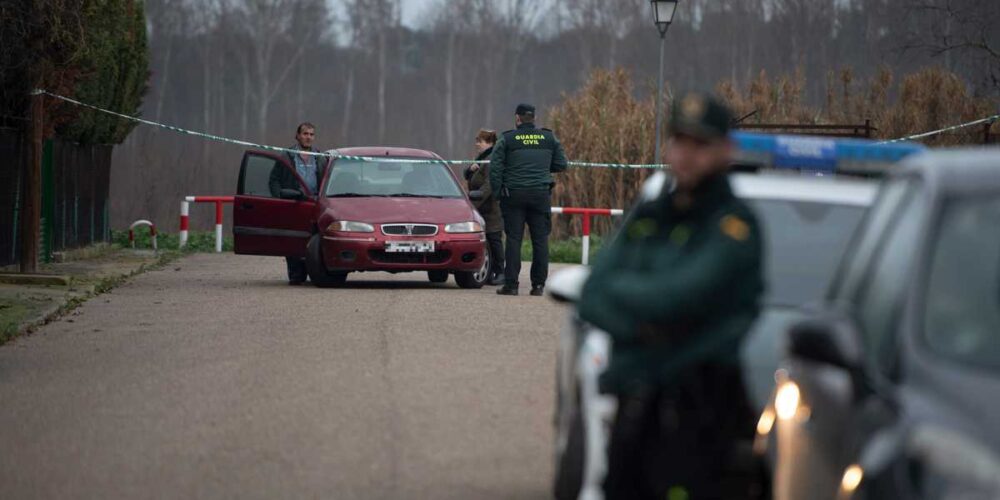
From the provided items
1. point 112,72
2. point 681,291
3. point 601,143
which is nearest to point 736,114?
point 601,143

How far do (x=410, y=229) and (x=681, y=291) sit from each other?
1550cm

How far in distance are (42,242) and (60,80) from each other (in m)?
2.24

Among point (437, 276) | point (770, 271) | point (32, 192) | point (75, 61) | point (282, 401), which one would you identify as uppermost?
point (75, 61)

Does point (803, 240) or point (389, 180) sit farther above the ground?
point (389, 180)

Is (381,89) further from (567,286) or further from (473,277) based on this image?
(567,286)

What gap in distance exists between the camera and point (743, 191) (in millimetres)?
8133

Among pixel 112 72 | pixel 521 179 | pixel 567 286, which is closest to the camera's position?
pixel 567 286

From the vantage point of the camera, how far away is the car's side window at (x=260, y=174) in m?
21.5

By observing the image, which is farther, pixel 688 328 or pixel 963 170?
pixel 688 328

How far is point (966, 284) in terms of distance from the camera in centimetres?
445

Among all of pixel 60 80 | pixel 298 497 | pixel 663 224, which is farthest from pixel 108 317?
pixel 663 224

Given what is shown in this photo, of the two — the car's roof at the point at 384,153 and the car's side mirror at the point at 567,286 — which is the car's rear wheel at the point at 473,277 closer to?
the car's roof at the point at 384,153

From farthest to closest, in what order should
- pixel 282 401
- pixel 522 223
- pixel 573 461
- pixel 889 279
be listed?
pixel 522 223 → pixel 282 401 → pixel 573 461 → pixel 889 279

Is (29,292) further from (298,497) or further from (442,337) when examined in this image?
(298,497)
